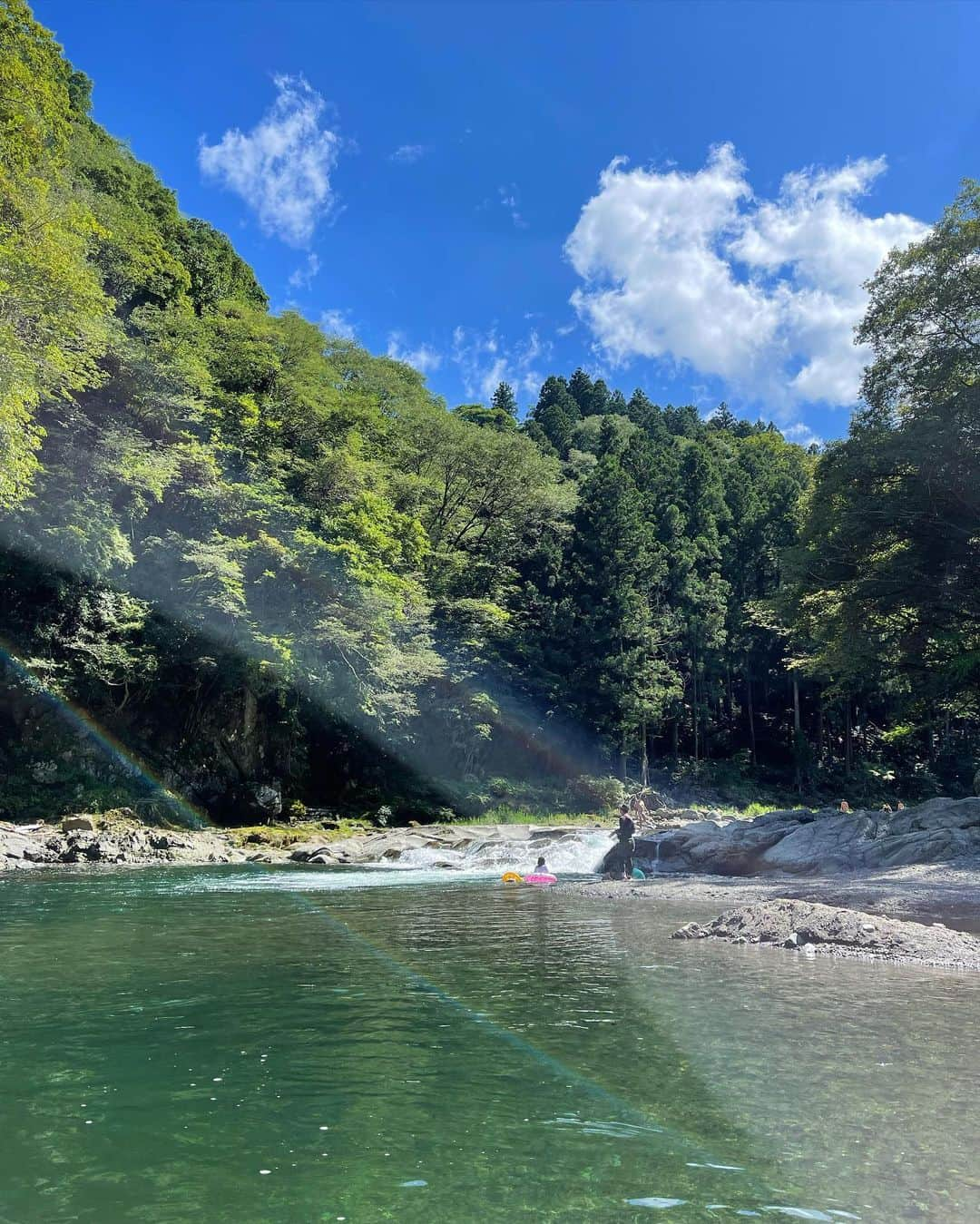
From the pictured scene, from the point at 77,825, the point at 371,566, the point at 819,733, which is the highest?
the point at 371,566

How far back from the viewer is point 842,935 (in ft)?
28.9

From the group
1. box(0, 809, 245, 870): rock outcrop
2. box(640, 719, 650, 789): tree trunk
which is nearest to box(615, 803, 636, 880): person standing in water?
box(0, 809, 245, 870): rock outcrop

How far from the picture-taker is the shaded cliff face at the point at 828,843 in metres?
16.9

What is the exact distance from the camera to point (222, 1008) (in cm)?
630

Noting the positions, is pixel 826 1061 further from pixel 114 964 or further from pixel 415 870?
pixel 415 870

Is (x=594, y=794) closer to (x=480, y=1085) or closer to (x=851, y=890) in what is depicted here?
(x=851, y=890)

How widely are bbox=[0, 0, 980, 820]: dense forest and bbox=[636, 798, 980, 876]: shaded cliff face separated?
522cm

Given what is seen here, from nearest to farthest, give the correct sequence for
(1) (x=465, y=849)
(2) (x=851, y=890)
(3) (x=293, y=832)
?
(2) (x=851, y=890) → (1) (x=465, y=849) → (3) (x=293, y=832)

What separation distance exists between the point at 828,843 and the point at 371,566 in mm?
20065

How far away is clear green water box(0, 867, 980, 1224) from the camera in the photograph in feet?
11.1

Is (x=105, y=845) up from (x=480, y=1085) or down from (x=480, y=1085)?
down

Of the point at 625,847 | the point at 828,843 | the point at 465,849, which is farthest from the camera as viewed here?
the point at 465,849

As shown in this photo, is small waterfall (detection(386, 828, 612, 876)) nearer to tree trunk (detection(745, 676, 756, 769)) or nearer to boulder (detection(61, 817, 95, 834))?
boulder (detection(61, 817, 95, 834))

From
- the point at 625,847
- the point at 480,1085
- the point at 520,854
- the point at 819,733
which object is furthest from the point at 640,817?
the point at 819,733
